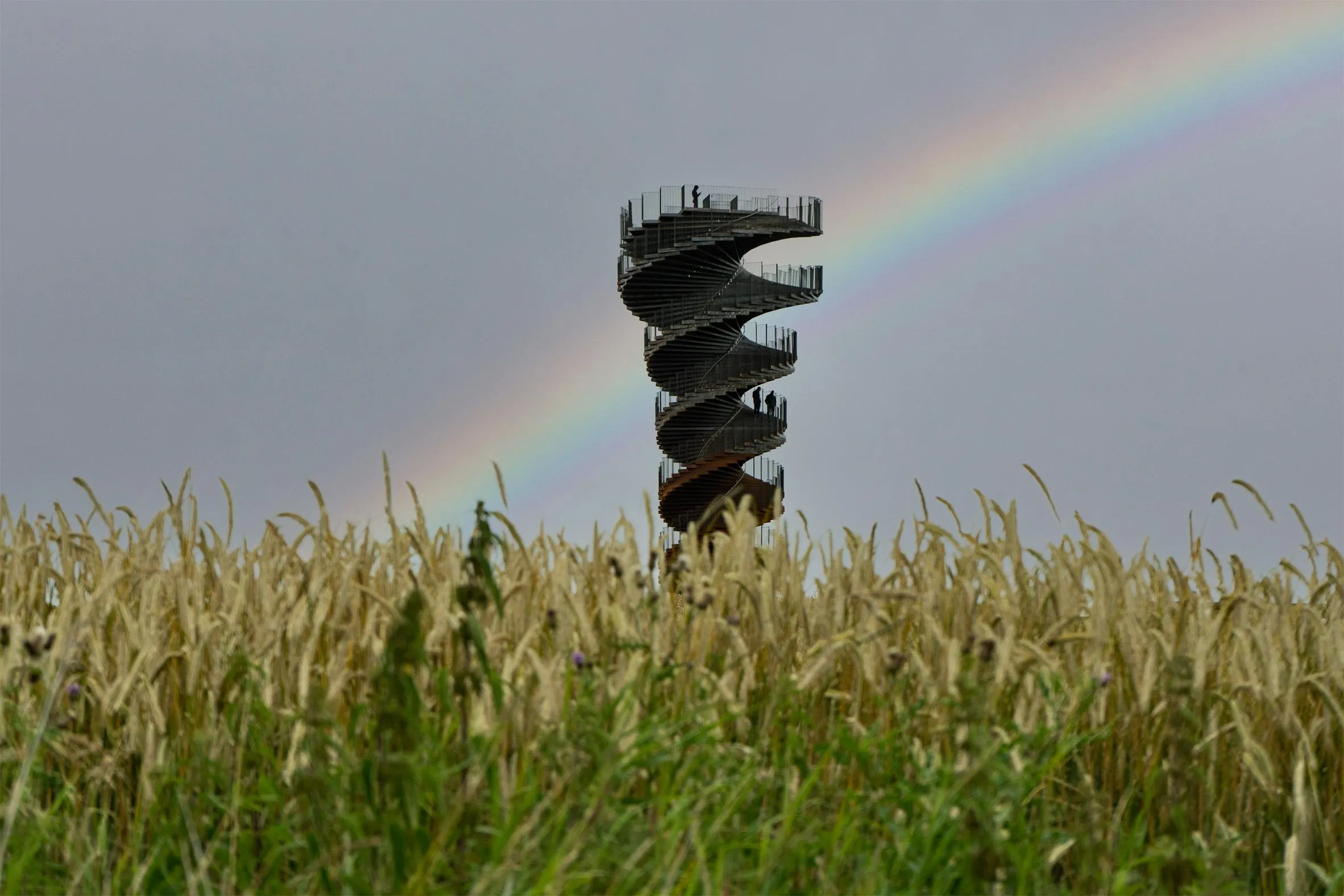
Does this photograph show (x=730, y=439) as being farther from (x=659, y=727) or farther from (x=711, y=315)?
(x=659, y=727)

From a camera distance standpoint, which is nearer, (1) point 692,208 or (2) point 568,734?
(2) point 568,734

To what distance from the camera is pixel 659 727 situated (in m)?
3.02

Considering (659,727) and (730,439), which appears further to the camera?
(730,439)

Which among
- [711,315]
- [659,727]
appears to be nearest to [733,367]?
[711,315]

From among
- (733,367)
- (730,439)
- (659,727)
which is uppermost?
(733,367)

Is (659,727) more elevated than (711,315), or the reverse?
(711,315)

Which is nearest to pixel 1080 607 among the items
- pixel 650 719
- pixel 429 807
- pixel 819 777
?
pixel 819 777

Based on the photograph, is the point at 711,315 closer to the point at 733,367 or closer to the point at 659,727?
the point at 733,367

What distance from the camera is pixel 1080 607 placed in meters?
4.00

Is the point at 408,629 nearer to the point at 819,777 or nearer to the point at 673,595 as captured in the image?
the point at 819,777

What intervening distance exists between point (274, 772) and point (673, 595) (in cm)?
312

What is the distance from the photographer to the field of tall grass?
98.3 inches

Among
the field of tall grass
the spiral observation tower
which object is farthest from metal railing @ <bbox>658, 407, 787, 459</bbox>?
the field of tall grass

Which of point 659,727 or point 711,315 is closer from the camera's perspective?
point 659,727
